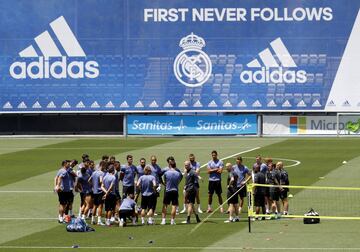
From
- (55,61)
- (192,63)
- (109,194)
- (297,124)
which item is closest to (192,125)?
(192,63)

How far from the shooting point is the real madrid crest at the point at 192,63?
250 feet

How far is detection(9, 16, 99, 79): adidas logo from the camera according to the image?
76.8 m

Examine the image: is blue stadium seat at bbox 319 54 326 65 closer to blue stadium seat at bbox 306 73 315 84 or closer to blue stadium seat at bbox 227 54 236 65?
blue stadium seat at bbox 306 73 315 84

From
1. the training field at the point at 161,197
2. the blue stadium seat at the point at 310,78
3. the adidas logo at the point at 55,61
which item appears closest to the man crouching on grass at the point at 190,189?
the training field at the point at 161,197

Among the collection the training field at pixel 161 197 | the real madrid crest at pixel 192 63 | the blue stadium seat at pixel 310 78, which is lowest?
the training field at pixel 161 197

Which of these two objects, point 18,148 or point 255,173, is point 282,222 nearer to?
point 255,173

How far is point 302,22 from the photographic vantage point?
75375mm

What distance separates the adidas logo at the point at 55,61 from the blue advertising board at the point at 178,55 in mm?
67

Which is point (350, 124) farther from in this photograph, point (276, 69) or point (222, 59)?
point (222, 59)

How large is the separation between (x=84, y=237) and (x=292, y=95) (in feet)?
146

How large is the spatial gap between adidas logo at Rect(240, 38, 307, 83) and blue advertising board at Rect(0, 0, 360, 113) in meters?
0.07

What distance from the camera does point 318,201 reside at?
40344 millimetres

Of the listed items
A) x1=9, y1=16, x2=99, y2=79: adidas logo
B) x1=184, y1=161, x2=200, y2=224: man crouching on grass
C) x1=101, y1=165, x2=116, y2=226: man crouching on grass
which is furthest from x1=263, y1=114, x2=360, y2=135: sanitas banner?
x1=101, y1=165, x2=116, y2=226: man crouching on grass

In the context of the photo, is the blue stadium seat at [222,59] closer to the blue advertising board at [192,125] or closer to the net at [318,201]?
the blue advertising board at [192,125]
